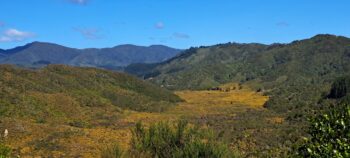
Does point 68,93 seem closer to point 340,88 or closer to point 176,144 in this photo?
point 340,88

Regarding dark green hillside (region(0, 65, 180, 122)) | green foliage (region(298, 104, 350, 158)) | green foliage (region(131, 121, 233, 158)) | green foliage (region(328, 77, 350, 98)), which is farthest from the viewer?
green foliage (region(328, 77, 350, 98))

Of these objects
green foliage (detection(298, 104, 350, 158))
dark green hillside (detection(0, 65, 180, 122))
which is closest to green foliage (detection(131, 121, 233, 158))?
green foliage (detection(298, 104, 350, 158))

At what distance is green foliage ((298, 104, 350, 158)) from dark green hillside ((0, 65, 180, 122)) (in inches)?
2765

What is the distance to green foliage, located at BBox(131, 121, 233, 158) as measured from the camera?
3738cm

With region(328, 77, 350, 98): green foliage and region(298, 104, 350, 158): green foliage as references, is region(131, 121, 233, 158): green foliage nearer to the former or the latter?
region(298, 104, 350, 158): green foliage

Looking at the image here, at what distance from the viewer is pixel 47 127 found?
73.9 meters

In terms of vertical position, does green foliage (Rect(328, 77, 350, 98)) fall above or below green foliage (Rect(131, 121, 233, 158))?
above

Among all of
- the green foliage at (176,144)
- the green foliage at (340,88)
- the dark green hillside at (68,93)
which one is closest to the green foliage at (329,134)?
the green foliage at (176,144)

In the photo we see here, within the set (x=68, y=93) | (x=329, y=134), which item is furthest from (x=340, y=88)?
(x=329, y=134)

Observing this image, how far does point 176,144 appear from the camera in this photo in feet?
143

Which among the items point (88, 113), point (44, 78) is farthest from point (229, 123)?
point (44, 78)

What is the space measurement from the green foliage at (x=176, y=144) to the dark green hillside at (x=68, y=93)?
152 feet

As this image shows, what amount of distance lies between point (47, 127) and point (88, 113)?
28459 millimetres

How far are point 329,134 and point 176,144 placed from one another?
84.3 ft
